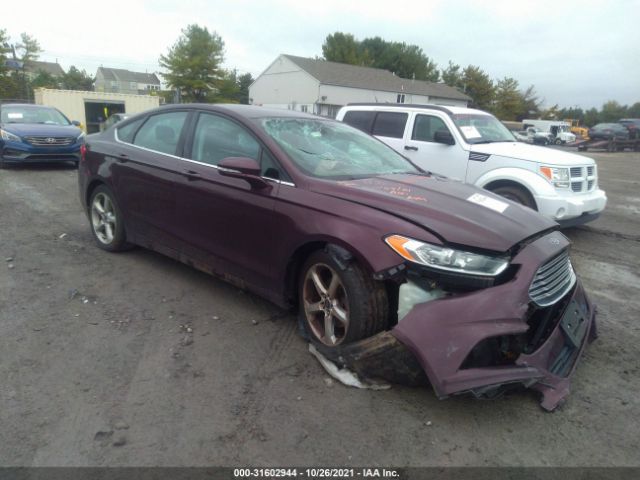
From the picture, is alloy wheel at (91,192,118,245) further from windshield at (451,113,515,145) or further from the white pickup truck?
windshield at (451,113,515,145)

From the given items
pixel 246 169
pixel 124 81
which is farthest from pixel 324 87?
pixel 124 81

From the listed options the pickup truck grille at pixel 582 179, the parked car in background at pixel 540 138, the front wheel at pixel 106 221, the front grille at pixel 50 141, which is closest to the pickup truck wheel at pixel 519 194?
the pickup truck grille at pixel 582 179

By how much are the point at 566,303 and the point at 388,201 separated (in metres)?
1.28

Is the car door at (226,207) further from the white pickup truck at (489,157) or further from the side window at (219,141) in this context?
the white pickup truck at (489,157)

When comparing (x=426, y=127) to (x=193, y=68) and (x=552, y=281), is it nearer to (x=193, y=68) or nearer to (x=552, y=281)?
(x=552, y=281)

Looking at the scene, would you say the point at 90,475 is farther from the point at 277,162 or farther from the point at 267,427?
the point at 277,162

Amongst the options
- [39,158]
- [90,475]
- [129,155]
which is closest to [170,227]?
[129,155]

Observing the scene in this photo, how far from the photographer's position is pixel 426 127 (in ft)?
26.1

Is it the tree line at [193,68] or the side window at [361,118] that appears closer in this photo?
the side window at [361,118]

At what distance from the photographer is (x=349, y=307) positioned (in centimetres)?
299

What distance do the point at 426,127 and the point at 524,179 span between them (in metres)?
2.01

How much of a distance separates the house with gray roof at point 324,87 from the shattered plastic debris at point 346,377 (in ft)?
131

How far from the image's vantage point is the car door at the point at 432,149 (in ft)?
24.4

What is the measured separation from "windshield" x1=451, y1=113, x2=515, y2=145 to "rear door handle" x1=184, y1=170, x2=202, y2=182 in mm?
4800
